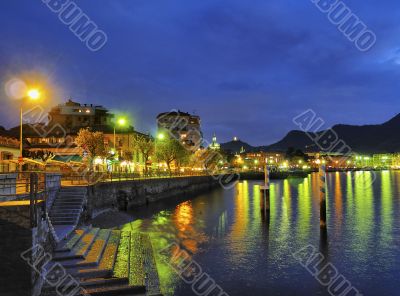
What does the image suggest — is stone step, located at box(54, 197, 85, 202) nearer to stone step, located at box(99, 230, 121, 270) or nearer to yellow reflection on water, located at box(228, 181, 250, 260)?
stone step, located at box(99, 230, 121, 270)

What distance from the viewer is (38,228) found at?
12.6 metres

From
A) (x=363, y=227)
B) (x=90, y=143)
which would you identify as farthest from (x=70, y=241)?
(x=90, y=143)

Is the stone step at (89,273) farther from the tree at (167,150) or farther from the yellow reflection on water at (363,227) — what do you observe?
the tree at (167,150)

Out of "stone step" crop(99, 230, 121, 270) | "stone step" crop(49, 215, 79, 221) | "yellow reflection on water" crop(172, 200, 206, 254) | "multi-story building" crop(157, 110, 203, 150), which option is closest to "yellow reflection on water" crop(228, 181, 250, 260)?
"yellow reflection on water" crop(172, 200, 206, 254)

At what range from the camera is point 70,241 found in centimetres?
1789

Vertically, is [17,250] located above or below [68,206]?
below

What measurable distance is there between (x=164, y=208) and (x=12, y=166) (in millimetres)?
18621

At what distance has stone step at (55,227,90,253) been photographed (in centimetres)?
1643

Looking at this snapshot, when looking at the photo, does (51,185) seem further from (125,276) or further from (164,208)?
(164,208)

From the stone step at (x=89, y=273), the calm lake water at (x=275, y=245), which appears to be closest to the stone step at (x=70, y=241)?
the stone step at (x=89, y=273)

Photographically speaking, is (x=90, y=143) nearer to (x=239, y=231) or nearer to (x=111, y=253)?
(x=239, y=231)

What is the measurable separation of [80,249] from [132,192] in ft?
99.4

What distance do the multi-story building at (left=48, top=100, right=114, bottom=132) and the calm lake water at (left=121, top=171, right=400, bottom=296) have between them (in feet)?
199

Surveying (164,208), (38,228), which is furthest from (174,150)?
(38,228)
